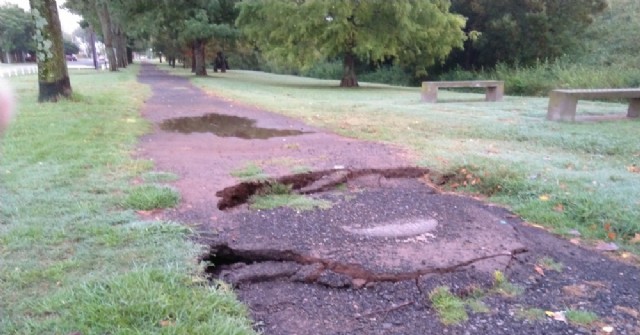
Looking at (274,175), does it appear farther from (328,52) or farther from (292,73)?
(292,73)

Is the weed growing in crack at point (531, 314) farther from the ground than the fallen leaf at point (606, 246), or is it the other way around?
the weed growing in crack at point (531, 314)

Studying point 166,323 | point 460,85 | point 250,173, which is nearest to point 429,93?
point 460,85

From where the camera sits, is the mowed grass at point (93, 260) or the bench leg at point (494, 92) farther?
the bench leg at point (494, 92)

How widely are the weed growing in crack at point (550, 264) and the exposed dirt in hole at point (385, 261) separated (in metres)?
0.03

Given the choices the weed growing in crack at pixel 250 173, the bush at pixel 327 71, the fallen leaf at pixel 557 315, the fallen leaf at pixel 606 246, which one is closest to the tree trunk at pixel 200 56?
the bush at pixel 327 71

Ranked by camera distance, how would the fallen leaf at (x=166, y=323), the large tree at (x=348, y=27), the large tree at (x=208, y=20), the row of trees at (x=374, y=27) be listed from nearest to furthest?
the fallen leaf at (x=166, y=323) < the large tree at (x=348, y=27) < the row of trees at (x=374, y=27) < the large tree at (x=208, y=20)

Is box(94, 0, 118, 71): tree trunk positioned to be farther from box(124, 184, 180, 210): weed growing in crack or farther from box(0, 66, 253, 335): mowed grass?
box(124, 184, 180, 210): weed growing in crack

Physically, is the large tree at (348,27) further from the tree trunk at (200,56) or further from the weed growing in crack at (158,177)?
the weed growing in crack at (158,177)

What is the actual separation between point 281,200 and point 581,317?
2.62m

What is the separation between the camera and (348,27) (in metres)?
20.6

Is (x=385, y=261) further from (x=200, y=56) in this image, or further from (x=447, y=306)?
(x=200, y=56)

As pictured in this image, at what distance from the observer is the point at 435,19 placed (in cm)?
2038

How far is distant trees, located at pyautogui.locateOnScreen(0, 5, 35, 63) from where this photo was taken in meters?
57.7

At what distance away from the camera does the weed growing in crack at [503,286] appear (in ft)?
10.2
